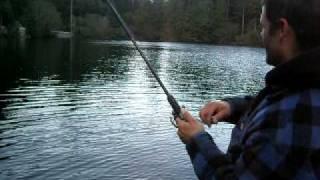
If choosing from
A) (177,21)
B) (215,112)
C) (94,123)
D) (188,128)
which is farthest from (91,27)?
(188,128)

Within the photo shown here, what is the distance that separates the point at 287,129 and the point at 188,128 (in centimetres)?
61

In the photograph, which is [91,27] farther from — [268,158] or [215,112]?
[268,158]

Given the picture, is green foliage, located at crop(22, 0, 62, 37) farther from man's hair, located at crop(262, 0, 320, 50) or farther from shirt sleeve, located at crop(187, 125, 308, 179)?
shirt sleeve, located at crop(187, 125, 308, 179)

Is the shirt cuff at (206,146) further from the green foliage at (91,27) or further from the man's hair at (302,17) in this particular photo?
the green foliage at (91,27)

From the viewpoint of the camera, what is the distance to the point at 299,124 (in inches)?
81.7

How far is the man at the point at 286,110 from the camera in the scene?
2051 mm

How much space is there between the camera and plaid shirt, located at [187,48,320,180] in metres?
2.04

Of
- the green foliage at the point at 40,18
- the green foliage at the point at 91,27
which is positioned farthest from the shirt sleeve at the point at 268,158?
the green foliage at the point at 91,27

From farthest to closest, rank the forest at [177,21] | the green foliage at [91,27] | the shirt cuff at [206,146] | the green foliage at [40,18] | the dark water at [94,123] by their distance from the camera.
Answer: the green foliage at [91,27], the forest at [177,21], the green foliage at [40,18], the dark water at [94,123], the shirt cuff at [206,146]

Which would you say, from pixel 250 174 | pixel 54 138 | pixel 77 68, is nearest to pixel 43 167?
pixel 54 138

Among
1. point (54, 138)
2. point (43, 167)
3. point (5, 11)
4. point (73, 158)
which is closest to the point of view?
point (43, 167)

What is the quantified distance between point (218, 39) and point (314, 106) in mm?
114619

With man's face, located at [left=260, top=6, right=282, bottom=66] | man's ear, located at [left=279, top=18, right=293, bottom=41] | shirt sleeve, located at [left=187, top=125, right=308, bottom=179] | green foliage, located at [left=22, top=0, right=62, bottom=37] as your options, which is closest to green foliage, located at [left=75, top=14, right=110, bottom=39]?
green foliage, located at [left=22, top=0, right=62, bottom=37]

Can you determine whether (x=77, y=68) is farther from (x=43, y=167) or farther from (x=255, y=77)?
(x=43, y=167)
